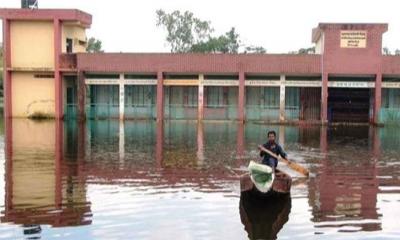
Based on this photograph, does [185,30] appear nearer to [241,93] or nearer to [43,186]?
[241,93]

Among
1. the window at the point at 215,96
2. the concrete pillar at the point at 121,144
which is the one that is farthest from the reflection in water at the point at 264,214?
the window at the point at 215,96

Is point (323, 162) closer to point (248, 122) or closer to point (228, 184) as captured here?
point (228, 184)

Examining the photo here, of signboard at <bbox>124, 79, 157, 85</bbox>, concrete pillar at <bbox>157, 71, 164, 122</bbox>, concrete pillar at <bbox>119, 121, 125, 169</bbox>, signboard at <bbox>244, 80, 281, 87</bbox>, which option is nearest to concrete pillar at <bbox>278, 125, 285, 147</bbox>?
signboard at <bbox>244, 80, 281, 87</bbox>

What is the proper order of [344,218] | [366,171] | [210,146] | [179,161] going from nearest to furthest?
[344,218]
[366,171]
[179,161]
[210,146]

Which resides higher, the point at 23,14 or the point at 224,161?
the point at 23,14

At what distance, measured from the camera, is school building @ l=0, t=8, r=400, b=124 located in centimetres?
4131

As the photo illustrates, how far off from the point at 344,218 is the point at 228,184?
A: 14.6 feet

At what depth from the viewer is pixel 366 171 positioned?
1872 cm

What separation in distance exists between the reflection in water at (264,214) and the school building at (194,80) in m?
28.7

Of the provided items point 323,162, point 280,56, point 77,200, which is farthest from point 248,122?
point 77,200

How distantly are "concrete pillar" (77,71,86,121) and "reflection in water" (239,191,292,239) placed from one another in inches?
1216

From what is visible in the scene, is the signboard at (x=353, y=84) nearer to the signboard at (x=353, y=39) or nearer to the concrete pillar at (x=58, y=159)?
the signboard at (x=353, y=39)

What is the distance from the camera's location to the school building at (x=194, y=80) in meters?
41.3

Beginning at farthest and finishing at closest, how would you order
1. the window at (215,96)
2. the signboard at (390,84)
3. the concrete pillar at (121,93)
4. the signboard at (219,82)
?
1. the window at (215,96)
2. the concrete pillar at (121,93)
3. the signboard at (219,82)
4. the signboard at (390,84)
